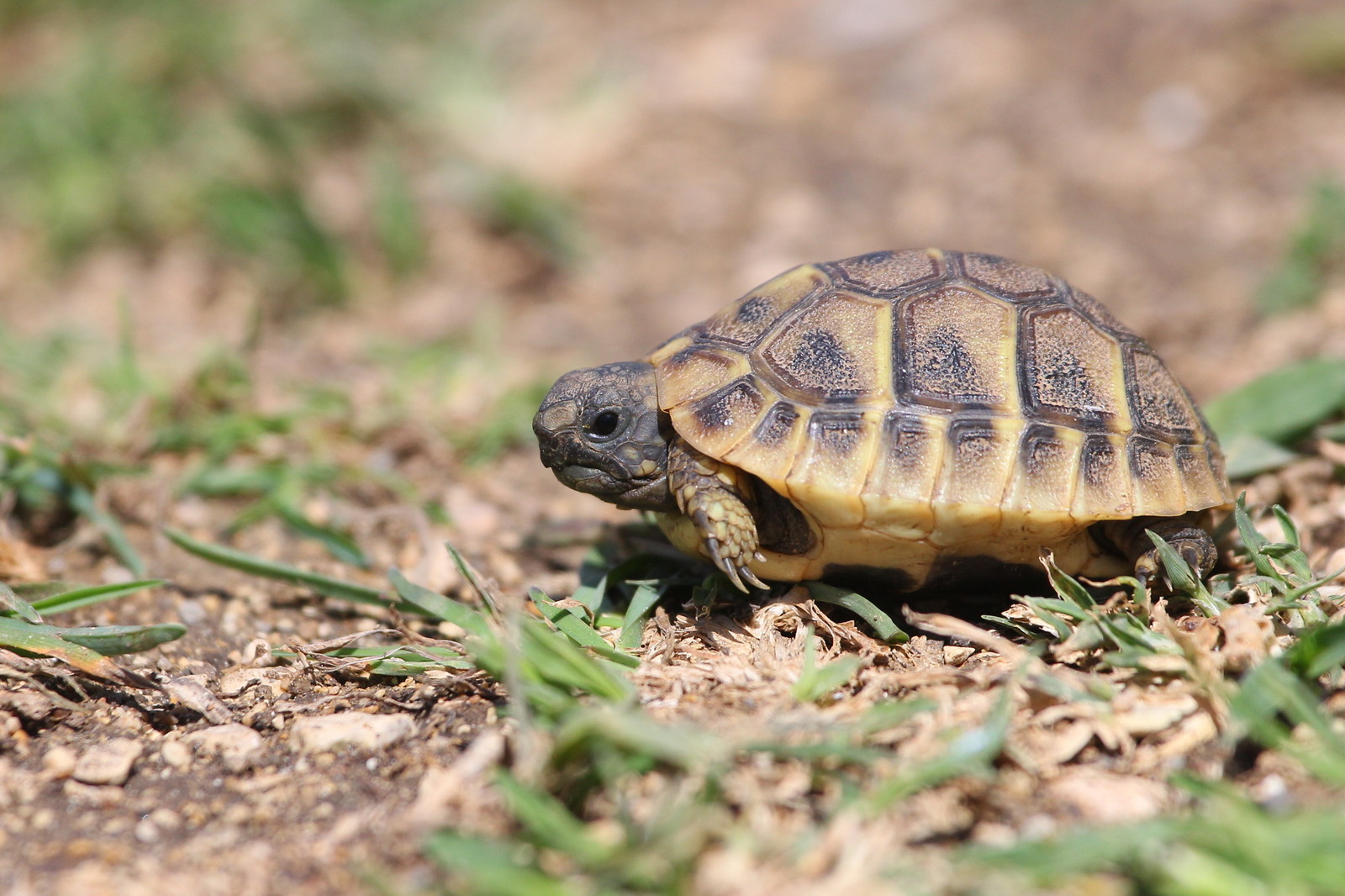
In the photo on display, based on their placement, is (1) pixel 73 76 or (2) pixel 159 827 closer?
(2) pixel 159 827

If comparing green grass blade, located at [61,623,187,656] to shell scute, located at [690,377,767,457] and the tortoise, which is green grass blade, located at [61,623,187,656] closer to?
the tortoise

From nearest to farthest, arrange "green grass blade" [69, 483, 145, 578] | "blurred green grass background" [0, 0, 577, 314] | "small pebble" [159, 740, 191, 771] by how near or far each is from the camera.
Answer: "small pebble" [159, 740, 191, 771]
"green grass blade" [69, 483, 145, 578]
"blurred green grass background" [0, 0, 577, 314]

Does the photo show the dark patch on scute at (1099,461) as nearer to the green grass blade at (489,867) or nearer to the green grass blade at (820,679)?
the green grass blade at (820,679)

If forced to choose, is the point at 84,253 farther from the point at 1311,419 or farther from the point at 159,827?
the point at 1311,419

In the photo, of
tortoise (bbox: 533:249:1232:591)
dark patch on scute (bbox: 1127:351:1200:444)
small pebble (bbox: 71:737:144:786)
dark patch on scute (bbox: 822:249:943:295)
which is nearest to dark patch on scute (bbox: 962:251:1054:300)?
tortoise (bbox: 533:249:1232:591)

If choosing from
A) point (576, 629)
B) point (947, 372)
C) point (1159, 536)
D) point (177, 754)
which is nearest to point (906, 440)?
point (947, 372)

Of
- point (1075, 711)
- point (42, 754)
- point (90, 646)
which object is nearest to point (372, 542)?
point (90, 646)

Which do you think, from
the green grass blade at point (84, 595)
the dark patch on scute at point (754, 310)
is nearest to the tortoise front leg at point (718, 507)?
the dark patch on scute at point (754, 310)

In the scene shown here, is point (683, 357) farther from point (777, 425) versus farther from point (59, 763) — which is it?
point (59, 763)
